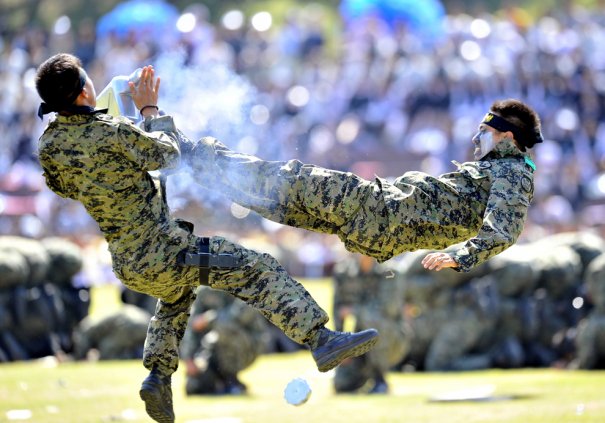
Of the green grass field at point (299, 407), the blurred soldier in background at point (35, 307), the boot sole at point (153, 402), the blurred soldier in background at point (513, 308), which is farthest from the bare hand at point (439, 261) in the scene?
the blurred soldier in background at point (35, 307)

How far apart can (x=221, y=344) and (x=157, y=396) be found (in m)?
6.41

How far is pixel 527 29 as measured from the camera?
3219 cm

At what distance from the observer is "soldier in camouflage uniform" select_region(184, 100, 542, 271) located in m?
9.04

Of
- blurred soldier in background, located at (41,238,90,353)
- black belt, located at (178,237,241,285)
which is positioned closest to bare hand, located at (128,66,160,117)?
black belt, located at (178,237,241,285)

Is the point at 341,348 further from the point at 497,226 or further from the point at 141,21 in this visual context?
the point at 141,21

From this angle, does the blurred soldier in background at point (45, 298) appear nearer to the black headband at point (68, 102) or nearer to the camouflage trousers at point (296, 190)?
the camouflage trousers at point (296, 190)

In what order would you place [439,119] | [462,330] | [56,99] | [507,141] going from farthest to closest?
1. [439,119]
2. [462,330]
3. [507,141]
4. [56,99]

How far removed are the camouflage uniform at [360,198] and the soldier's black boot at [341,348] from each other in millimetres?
700

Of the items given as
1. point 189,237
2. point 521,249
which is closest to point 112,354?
point 521,249

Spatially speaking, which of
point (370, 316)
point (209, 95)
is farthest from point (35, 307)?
point (209, 95)

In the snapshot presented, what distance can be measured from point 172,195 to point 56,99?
192cm

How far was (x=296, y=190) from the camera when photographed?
9.05 m

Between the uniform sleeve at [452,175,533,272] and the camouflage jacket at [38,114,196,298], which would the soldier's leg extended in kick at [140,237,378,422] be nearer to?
the camouflage jacket at [38,114,196,298]

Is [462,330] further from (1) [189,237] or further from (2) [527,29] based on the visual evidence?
(2) [527,29]
